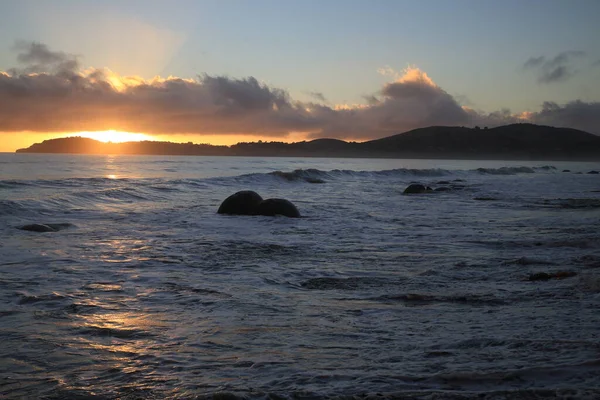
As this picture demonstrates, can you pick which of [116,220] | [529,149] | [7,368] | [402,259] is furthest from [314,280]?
[529,149]

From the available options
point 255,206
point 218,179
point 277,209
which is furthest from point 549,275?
point 218,179

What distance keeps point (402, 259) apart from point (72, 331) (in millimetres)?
5371

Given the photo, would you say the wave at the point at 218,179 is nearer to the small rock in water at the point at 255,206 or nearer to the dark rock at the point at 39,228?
the small rock in water at the point at 255,206

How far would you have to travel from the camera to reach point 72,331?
15.9 feet

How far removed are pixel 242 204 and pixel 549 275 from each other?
10509 millimetres

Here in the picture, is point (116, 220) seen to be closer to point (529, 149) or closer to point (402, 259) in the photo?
point (402, 259)

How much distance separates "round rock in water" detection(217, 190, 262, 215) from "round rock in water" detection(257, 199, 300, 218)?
32cm

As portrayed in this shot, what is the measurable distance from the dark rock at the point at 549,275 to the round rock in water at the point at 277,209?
9.17m

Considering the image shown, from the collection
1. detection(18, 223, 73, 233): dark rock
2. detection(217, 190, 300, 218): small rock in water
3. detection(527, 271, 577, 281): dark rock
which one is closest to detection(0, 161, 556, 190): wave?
detection(217, 190, 300, 218): small rock in water

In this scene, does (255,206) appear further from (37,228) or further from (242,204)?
(37,228)

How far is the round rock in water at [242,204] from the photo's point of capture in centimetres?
1619

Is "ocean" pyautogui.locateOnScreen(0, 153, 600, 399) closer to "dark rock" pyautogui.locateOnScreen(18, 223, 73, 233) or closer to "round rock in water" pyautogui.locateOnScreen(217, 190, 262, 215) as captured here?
"dark rock" pyautogui.locateOnScreen(18, 223, 73, 233)

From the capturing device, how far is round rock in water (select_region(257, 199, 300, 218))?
619 inches

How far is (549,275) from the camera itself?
23.4 feet
